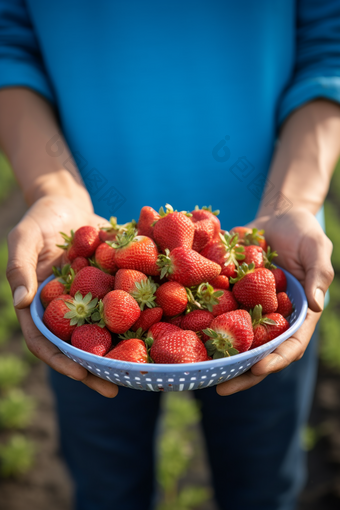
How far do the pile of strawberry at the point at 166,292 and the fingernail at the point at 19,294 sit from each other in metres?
0.09

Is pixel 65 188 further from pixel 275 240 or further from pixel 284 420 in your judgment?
pixel 284 420

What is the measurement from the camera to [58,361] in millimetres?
1294

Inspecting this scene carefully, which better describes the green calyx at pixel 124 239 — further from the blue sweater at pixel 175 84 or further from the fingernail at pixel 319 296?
the fingernail at pixel 319 296

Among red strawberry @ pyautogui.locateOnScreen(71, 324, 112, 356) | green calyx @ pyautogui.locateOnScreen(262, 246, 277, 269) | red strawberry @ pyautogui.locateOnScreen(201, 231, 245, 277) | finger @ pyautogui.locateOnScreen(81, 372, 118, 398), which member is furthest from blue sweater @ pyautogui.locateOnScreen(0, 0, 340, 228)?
finger @ pyautogui.locateOnScreen(81, 372, 118, 398)

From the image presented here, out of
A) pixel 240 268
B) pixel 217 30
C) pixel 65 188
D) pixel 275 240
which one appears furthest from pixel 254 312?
pixel 217 30

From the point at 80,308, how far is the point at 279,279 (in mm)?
696

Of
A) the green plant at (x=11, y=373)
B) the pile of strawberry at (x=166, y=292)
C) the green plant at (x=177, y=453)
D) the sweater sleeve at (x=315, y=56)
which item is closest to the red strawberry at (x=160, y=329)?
the pile of strawberry at (x=166, y=292)

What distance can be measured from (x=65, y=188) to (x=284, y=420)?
4.46 ft

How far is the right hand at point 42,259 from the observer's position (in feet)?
4.25

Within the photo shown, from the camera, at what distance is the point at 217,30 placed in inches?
70.7

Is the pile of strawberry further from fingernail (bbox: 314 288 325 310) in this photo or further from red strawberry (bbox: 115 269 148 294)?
fingernail (bbox: 314 288 325 310)

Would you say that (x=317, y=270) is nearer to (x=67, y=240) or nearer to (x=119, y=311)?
(x=119, y=311)

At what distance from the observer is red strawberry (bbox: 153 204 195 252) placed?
Result: 149cm

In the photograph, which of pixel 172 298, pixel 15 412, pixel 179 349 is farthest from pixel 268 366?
pixel 15 412
